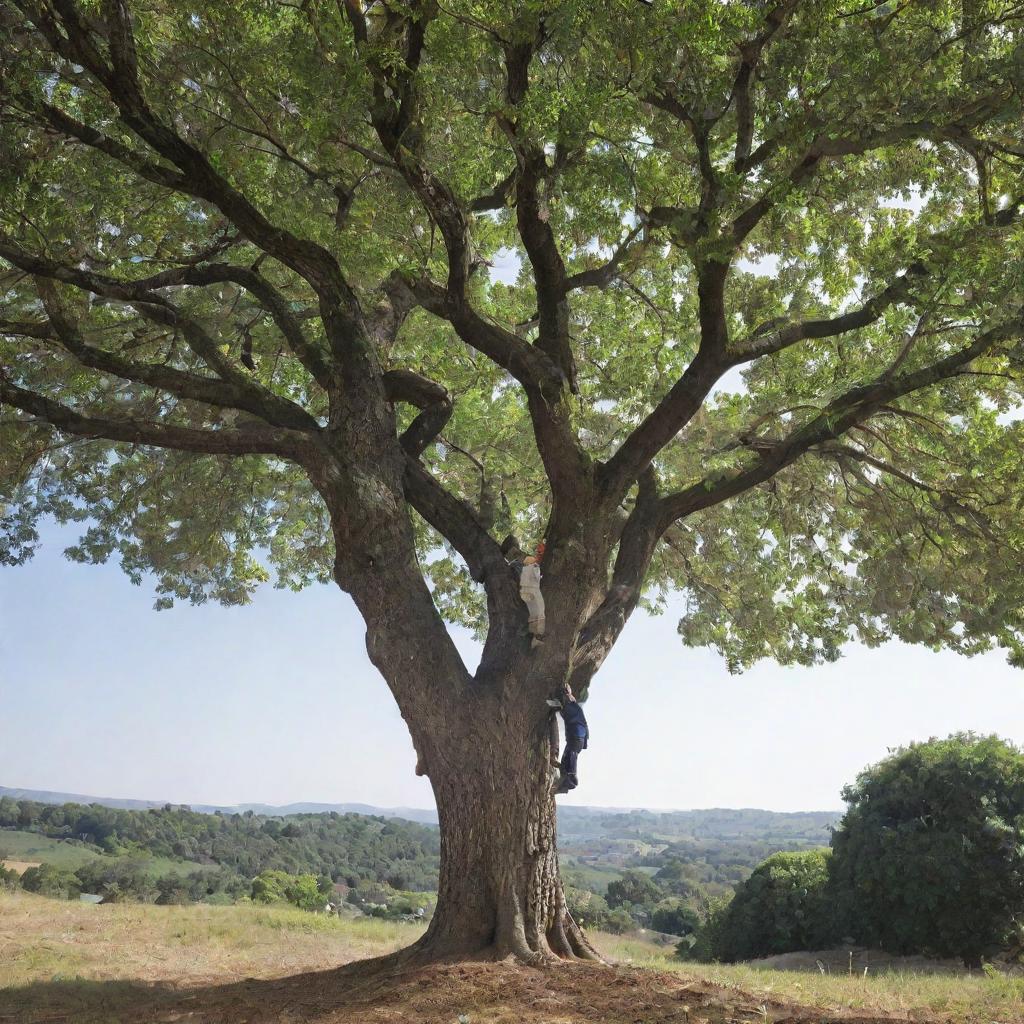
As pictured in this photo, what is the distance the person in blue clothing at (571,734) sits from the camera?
6.90 metres

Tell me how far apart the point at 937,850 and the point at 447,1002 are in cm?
1326

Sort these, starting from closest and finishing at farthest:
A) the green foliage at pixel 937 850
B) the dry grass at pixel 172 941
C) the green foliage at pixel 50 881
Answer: the dry grass at pixel 172 941
the green foliage at pixel 937 850
the green foliage at pixel 50 881

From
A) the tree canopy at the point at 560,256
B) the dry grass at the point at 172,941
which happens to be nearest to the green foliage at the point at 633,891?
the dry grass at the point at 172,941

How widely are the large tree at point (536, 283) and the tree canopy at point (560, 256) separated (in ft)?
0.13

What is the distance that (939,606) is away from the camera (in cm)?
974

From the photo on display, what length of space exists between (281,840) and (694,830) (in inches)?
3012

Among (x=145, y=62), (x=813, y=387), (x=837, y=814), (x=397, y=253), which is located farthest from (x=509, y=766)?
(x=837, y=814)

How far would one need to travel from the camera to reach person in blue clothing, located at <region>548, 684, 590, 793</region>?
6.90 meters

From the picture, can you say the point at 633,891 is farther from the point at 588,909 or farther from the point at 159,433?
the point at 159,433

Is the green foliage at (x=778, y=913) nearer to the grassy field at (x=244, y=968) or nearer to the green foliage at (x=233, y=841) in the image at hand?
the green foliage at (x=233, y=841)

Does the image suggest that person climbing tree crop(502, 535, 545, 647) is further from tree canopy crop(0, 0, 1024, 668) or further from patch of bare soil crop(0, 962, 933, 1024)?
patch of bare soil crop(0, 962, 933, 1024)

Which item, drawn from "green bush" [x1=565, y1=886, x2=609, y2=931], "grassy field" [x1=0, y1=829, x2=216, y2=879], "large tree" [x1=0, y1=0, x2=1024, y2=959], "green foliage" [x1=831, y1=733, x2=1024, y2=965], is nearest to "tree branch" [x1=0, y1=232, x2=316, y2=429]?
"large tree" [x1=0, y1=0, x2=1024, y2=959]

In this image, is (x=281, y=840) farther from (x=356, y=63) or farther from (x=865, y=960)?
(x=356, y=63)

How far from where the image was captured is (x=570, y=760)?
6.99 meters
